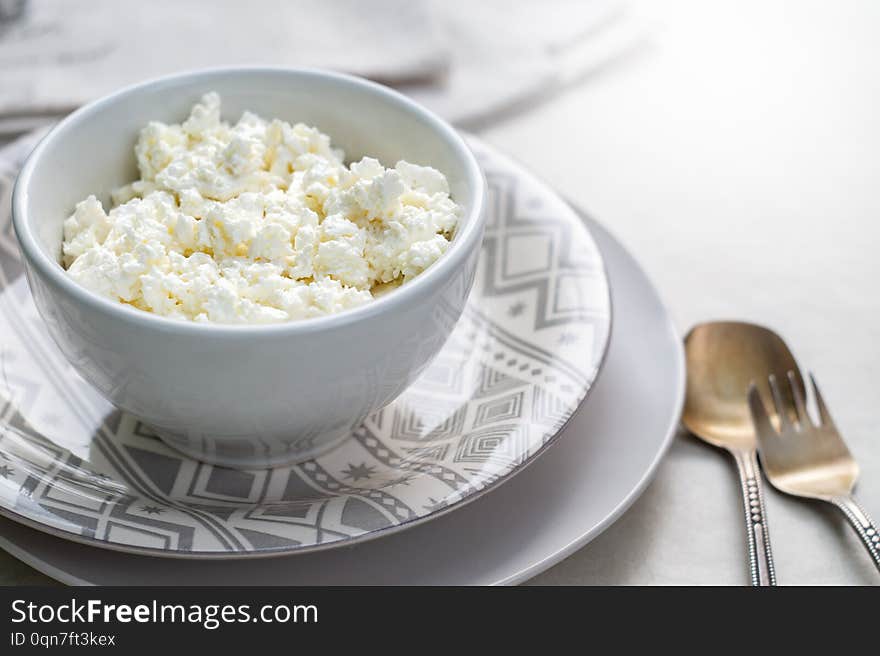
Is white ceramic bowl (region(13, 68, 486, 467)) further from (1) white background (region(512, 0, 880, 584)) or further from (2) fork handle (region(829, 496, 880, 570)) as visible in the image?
(2) fork handle (region(829, 496, 880, 570))

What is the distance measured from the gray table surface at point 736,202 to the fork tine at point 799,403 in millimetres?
98

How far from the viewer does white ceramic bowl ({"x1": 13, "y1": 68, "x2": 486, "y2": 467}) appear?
100 centimetres

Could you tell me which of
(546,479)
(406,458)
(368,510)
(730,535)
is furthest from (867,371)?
(368,510)

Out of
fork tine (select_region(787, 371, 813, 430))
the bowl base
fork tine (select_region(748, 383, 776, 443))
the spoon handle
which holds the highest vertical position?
fork tine (select_region(787, 371, 813, 430))

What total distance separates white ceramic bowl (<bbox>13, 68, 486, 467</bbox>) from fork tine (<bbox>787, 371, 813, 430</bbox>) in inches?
19.9

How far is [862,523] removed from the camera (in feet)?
3.91

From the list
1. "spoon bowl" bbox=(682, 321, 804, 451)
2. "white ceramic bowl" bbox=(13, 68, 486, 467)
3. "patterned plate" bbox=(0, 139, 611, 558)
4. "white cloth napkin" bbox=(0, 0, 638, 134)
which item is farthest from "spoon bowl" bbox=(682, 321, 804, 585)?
"white cloth napkin" bbox=(0, 0, 638, 134)

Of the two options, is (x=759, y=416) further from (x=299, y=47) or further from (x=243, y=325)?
(x=299, y=47)

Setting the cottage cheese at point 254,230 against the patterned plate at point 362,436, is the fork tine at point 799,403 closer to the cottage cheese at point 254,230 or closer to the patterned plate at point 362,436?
the patterned plate at point 362,436

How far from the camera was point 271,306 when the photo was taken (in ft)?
3.50

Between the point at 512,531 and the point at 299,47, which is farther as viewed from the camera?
the point at 299,47

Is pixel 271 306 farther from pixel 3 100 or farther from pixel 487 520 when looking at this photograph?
pixel 3 100

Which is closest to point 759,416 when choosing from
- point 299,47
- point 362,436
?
point 362,436

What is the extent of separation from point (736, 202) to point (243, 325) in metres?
1.17
